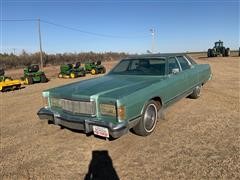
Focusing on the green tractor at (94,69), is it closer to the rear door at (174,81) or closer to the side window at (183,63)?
the side window at (183,63)

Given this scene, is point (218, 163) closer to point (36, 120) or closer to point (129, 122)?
point (129, 122)

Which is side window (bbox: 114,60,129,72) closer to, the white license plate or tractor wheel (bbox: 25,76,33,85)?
the white license plate

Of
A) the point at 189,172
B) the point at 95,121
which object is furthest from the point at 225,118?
the point at 95,121

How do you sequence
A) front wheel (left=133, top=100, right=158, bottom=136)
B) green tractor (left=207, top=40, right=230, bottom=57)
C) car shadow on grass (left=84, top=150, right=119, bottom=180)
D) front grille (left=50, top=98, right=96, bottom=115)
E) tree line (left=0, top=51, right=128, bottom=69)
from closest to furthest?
car shadow on grass (left=84, top=150, right=119, bottom=180)
front grille (left=50, top=98, right=96, bottom=115)
front wheel (left=133, top=100, right=158, bottom=136)
green tractor (left=207, top=40, right=230, bottom=57)
tree line (left=0, top=51, right=128, bottom=69)

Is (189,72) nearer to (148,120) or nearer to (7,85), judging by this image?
(148,120)

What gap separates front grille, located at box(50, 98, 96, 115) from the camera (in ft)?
12.3

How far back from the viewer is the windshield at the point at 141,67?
5169 mm

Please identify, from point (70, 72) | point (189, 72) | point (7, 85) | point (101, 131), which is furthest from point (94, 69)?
point (101, 131)

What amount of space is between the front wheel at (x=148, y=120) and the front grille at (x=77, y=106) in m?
0.88

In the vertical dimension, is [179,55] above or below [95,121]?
above

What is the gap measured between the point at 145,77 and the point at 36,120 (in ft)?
9.58

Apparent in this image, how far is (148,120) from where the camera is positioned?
4289 millimetres

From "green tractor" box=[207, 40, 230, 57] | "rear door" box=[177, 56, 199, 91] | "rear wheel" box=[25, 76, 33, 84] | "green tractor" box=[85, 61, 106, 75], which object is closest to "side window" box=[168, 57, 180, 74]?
"rear door" box=[177, 56, 199, 91]

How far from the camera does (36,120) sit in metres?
5.80
